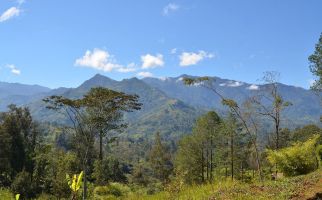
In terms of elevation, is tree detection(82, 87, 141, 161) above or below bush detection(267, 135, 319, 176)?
above

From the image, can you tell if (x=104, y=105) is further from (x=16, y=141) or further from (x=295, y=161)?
(x=16, y=141)

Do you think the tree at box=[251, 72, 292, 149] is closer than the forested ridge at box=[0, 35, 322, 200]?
No

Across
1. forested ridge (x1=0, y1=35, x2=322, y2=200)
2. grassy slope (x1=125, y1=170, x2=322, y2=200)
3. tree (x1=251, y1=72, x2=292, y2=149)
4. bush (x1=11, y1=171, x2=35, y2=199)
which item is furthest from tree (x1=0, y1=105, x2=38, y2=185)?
grassy slope (x1=125, y1=170, x2=322, y2=200)

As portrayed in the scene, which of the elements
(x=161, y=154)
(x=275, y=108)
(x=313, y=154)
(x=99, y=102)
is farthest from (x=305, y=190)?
(x=161, y=154)

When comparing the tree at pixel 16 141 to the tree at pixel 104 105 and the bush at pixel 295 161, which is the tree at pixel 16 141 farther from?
the bush at pixel 295 161

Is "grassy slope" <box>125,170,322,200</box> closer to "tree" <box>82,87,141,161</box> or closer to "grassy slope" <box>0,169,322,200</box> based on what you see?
"grassy slope" <box>0,169,322,200</box>

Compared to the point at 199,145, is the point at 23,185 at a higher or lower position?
lower

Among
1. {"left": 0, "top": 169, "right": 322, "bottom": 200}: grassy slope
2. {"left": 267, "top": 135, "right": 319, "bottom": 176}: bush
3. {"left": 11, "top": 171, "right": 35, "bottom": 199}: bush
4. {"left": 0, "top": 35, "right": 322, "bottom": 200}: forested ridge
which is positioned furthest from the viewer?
{"left": 11, "top": 171, "right": 35, "bottom": 199}: bush

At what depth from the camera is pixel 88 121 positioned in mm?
41750

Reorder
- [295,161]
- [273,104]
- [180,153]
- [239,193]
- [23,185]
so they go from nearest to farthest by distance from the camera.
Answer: [239,193] → [295,161] → [273,104] → [23,185] → [180,153]

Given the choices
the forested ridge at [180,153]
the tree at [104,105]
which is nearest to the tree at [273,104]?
the forested ridge at [180,153]

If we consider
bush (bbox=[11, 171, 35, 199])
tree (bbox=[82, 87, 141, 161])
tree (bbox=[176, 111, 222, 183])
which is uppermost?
tree (bbox=[82, 87, 141, 161])

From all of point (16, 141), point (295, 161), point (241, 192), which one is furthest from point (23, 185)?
point (241, 192)

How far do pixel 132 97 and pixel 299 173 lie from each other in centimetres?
2268
